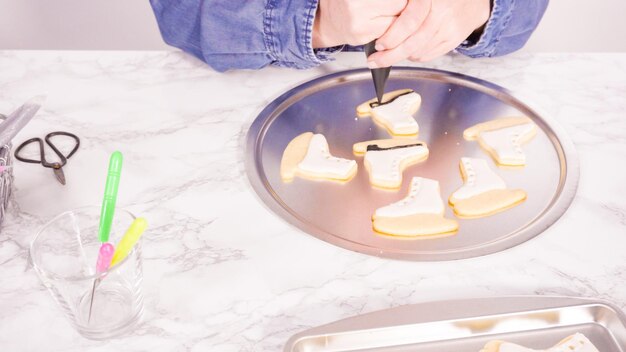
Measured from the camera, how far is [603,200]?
956mm

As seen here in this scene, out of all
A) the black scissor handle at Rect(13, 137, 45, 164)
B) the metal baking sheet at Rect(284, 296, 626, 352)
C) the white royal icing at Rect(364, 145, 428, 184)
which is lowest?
the black scissor handle at Rect(13, 137, 45, 164)

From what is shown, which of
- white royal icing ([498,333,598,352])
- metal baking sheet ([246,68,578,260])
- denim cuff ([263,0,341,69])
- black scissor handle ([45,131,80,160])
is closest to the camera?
white royal icing ([498,333,598,352])

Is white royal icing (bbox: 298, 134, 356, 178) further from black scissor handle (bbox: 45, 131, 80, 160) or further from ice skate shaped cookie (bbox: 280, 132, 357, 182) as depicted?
black scissor handle (bbox: 45, 131, 80, 160)

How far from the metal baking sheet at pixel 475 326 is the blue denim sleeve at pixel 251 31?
0.57m

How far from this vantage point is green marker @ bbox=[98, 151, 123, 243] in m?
0.77

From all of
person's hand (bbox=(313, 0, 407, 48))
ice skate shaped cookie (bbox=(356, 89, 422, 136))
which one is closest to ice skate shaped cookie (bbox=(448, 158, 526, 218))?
ice skate shaped cookie (bbox=(356, 89, 422, 136))

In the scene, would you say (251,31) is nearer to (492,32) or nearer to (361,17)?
(361,17)

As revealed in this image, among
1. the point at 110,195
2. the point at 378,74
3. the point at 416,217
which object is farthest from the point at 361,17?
the point at 110,195

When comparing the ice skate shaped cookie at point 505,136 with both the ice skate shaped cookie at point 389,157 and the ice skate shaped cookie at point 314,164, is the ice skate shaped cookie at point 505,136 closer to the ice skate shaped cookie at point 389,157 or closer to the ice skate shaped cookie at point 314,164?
the ice skate shaped cookie at point 389,157

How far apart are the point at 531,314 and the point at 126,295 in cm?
49

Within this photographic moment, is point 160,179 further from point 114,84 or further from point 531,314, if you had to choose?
point 531,314

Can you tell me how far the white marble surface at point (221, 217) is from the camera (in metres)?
0.79

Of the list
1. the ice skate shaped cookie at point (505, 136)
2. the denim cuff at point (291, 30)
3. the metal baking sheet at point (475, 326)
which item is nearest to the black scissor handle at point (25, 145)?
the denim cuff at point (291, 30)

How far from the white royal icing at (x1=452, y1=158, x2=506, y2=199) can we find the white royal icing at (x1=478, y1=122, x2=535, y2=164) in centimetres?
3
